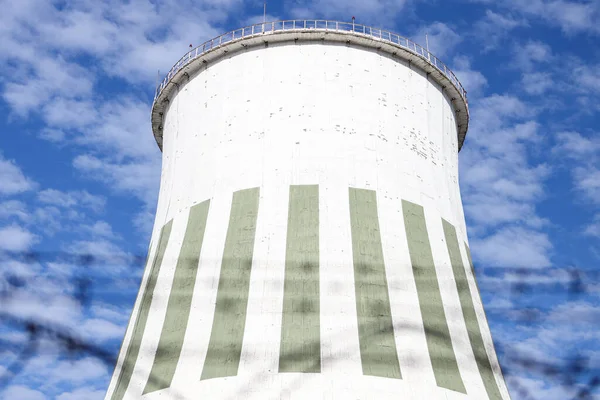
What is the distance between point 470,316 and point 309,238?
5072mm

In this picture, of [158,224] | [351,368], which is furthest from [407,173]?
[158,224]

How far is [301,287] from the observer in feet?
60.8

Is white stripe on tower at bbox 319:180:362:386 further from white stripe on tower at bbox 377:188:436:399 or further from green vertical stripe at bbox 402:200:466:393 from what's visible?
green vertical stripe at bbox 402:200:466:393

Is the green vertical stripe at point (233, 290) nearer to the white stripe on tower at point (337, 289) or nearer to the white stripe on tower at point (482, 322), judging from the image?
the white stripe on tower at point (337, 289)

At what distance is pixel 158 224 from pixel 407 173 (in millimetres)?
8002

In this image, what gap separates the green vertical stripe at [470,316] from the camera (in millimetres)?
19172

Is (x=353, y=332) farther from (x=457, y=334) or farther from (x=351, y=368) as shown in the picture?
(x=457, y=334)

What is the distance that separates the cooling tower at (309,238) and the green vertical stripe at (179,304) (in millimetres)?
45

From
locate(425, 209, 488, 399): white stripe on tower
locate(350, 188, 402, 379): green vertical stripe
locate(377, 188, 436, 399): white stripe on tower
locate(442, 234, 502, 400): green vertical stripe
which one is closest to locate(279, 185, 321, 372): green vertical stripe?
locate(350, 188, 402, 379): green vertical stripe

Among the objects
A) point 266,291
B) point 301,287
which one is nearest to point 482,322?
point 301,287

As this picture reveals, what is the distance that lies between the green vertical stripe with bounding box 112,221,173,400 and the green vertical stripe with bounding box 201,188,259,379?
8.84ft

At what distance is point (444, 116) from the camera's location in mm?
24766

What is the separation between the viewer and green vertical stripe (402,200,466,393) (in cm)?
1795

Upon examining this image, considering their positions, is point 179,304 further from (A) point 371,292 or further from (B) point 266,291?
(A) point 371,292
